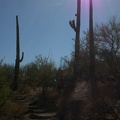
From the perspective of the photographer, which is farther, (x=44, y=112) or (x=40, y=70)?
(x=40, y=70)

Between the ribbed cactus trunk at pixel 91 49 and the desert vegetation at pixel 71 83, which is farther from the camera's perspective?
the ribbed cactus trunk at pixel 91 49

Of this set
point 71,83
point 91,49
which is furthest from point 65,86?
point 91,49

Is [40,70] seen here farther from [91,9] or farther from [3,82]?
[3,82]

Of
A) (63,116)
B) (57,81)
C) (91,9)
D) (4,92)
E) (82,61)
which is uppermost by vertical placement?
(91,9)

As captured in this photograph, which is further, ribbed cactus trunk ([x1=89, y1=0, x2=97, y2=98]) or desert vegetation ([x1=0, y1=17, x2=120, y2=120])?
ribbed cactus trunk ([x1=89, y1=0, x2=97, y2=98])

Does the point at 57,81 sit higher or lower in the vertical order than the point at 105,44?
lower

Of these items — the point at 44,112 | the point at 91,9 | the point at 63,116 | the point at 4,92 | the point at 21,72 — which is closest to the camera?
the point at 4,92

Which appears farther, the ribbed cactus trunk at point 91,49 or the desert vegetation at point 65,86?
the ribbed cactus trunk at point 91,49

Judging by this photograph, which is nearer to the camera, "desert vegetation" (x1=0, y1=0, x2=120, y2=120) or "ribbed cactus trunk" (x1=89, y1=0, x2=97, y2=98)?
"desert vegetation" (x1=0, y1=0, x2=120, y2=120)

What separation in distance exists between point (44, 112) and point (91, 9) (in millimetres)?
8441

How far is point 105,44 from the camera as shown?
25594 mm

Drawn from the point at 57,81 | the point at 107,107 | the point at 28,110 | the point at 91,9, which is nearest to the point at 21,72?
the point at 57,81

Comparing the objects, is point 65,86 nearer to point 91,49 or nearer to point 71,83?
point 71,83

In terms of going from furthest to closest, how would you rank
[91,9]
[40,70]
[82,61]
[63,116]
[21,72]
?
[21,72] → [82,61] → [40,70] → [91,9] → [63,116]
